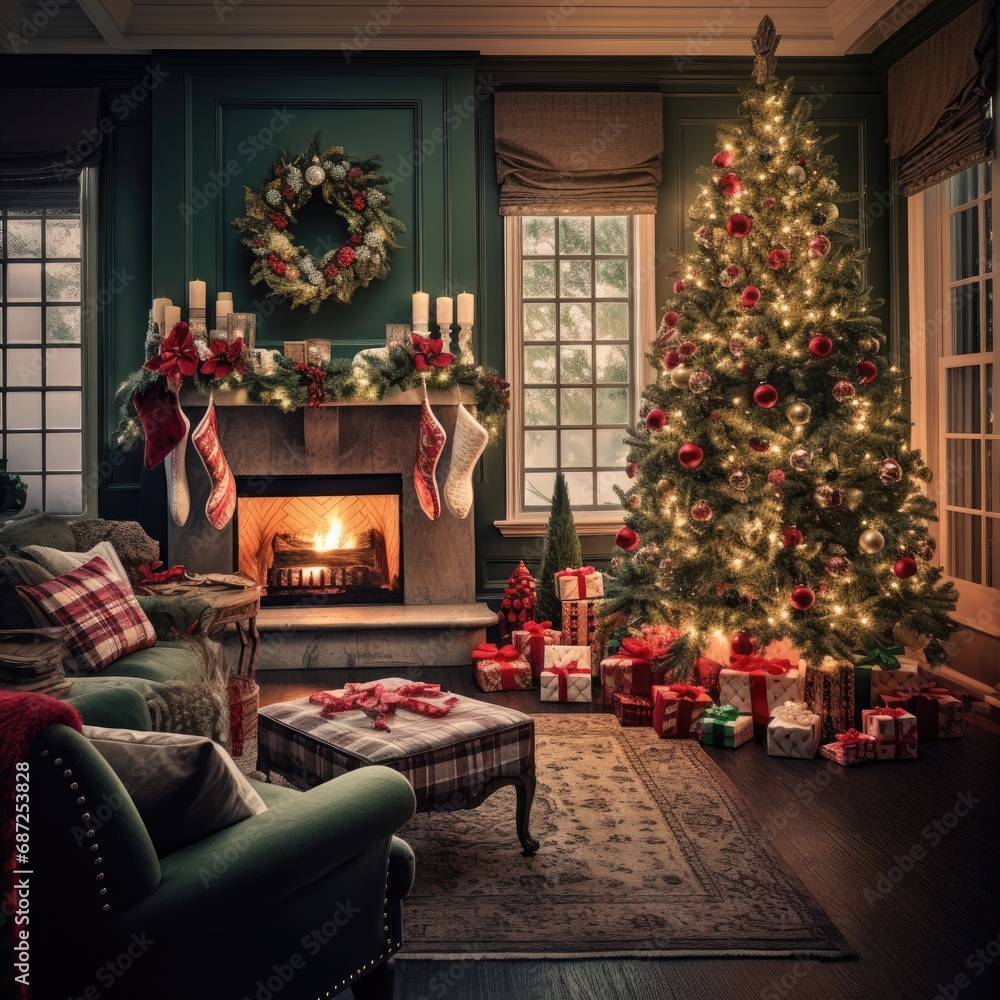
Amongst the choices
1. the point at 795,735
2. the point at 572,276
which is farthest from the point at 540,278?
the point at 795,735

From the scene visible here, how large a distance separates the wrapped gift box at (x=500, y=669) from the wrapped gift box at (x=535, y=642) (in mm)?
53

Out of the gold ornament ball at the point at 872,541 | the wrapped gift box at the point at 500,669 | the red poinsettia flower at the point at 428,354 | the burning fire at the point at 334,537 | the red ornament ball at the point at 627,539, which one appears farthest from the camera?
the burning fire at the point at 334,537

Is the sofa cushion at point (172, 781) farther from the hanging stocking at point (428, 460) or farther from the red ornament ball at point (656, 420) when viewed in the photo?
the hanging stocking at point (428, 460)

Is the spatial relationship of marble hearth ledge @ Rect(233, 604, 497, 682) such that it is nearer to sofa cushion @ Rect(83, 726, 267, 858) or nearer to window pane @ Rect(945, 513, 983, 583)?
window pane @ Rect(945, 513, 983, 583)

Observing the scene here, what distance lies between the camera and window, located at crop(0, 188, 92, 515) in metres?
5.96

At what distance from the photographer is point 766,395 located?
428 centimetres

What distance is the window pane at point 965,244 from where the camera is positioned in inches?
203

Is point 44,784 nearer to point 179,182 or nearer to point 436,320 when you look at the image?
point 436,320

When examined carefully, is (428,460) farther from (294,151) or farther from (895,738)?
(895,738)

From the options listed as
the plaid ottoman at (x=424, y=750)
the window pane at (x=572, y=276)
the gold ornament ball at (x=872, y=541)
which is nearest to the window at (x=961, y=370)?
the gold ornament ball at (x=872, y=541)

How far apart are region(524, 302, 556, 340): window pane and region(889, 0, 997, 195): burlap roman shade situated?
2112mm

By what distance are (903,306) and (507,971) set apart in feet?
15.7

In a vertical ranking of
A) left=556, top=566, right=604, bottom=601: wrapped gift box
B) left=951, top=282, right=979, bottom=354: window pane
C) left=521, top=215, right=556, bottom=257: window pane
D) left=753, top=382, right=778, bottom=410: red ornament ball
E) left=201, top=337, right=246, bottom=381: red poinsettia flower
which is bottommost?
left=556, top=566, right=604, bottom=601: wrapped gift box

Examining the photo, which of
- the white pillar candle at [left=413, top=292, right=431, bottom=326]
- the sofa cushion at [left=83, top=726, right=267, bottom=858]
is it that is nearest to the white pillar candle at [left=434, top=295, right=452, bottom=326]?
the white pillar candle at [left=413, top=292, right=431, bottom=326]
